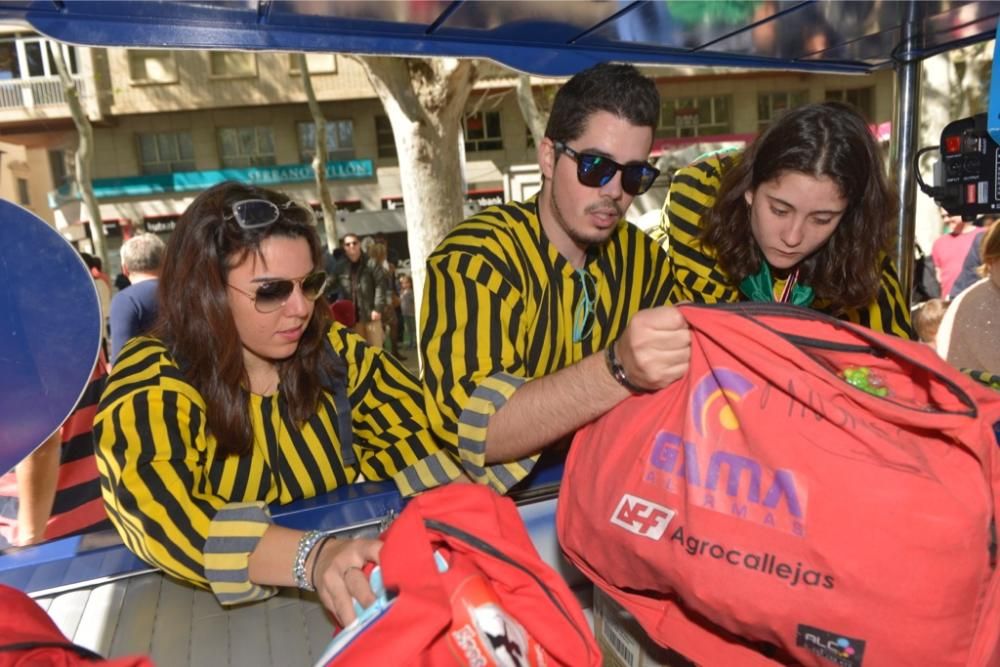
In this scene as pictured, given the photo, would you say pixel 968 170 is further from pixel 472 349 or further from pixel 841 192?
pixel 472 349

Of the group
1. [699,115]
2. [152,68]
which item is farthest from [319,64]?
[699,115]

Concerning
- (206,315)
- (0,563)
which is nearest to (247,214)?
(206,315)

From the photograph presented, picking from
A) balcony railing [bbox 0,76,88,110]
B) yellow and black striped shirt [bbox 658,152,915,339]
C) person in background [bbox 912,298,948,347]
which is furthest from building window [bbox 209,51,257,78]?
yellow and black striped shirt [bbox 658,152,915,339]

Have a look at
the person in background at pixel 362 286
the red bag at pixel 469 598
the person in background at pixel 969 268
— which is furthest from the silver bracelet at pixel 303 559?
the person in background at pixel 362 286

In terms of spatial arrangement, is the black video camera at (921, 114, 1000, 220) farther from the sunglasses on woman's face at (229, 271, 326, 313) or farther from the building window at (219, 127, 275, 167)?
the building window at (219, 127, 275, 167)

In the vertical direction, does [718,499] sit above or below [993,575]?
above

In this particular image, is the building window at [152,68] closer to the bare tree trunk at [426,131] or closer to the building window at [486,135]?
the building window at [486,135]

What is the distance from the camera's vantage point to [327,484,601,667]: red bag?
0.94 metres

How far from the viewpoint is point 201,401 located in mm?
1614

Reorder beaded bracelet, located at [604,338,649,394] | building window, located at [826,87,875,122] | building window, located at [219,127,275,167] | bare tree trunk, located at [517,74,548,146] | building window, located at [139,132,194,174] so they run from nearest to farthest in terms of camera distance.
Answer: beaded bracelet, located at [604,338,649,394] < bare tree trunk, located at [517,74,548,146] < building window, located at [826,87,875,122] < building window, located at [219,127,275,167] < building window, located at [139,132,194,174]

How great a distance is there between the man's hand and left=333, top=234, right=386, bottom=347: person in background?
789 cm

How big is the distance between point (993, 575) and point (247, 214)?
5.11ft

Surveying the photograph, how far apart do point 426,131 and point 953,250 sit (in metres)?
4.37

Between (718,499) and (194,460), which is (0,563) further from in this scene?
(718,499)
